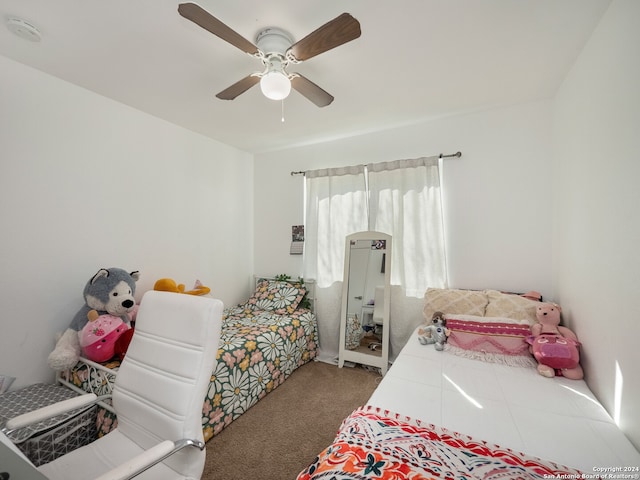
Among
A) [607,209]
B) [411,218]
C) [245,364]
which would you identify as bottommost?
[245,364]

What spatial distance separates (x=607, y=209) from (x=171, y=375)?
221 cm

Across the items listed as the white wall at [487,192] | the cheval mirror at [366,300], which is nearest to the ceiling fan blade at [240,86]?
the white wall at [487,192]

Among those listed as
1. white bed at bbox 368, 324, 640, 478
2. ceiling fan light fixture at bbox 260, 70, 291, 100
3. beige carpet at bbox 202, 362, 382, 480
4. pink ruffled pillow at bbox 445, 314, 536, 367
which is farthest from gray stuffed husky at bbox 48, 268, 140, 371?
pink ruffled pillow at bbox 445, 314, 536, 367

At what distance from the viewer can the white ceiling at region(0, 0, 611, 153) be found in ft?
4.59

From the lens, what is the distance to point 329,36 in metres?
1.29

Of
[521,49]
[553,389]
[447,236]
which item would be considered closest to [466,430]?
[553,389]

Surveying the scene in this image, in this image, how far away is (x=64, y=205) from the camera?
206cm

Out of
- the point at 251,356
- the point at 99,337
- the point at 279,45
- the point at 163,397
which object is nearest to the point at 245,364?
the point at 251,356

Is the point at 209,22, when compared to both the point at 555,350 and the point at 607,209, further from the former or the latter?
the point at 555,350

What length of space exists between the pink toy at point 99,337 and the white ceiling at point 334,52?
170cm

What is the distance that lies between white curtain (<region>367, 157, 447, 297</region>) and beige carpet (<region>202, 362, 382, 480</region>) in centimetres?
110

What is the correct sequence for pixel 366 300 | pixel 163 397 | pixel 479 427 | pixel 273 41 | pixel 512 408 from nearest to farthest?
pixel 163 397, pixel 479 427, pixel 512 408, pixel 273 41, pixel 366 300

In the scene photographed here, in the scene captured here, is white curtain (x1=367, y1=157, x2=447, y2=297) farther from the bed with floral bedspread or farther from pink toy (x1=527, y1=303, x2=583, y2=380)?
the bed with floral bedspread

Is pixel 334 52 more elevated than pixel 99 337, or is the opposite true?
pixel 334 52
